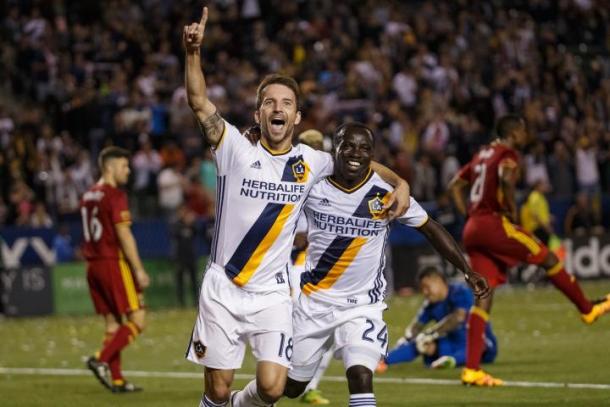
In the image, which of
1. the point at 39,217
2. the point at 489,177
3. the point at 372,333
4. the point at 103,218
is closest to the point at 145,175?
the point at 39,217

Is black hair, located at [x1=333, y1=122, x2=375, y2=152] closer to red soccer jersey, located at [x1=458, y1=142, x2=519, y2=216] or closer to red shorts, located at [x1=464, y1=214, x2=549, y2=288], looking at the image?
red soccer jersey, located at [x1=458, y1=142, x2=519, y2=216]

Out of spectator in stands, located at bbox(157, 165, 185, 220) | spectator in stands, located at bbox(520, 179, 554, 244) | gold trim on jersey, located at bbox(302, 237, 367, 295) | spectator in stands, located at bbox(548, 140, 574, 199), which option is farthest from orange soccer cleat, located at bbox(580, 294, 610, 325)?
spectator in stands, located at bbox(548, 140, 574, 199)

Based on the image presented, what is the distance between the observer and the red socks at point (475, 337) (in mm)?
13133

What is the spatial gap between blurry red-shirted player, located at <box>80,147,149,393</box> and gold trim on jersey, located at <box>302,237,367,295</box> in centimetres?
454

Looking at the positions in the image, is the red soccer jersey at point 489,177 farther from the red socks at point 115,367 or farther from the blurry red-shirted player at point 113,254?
the red socks at point 115,367

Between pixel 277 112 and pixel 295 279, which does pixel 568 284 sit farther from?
pixel 277 112

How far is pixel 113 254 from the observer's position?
14336mm

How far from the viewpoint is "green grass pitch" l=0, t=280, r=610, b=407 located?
12.5 meters

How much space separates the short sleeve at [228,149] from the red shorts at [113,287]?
5.80 meters

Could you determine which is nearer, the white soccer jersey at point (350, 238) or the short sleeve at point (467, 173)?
the white soccer jersey at point (350, 238)

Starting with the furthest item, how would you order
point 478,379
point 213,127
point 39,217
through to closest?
point 39,217 → point 478,379 → point 213,127

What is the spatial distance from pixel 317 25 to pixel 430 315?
1767 cm

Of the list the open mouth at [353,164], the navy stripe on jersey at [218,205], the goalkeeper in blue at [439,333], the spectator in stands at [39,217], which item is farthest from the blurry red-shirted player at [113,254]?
the spectator in stands at [39,217]

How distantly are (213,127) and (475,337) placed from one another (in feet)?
18.1
